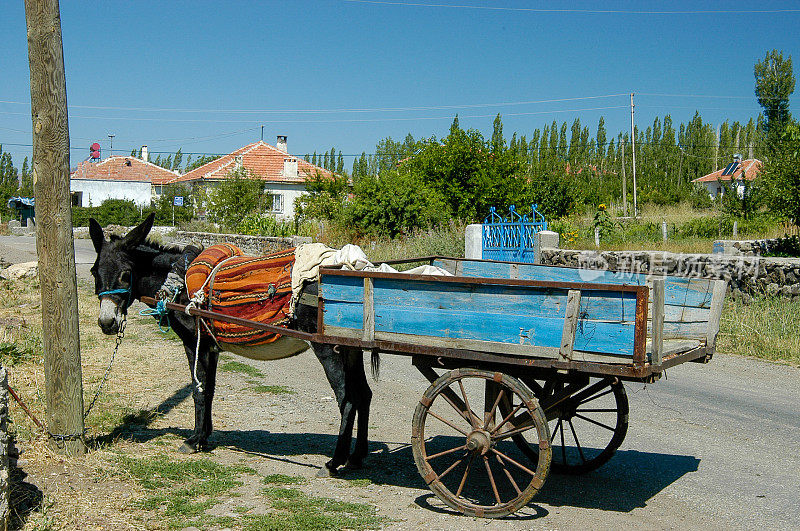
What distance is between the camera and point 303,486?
5438 mm

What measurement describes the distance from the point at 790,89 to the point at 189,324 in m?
53.0

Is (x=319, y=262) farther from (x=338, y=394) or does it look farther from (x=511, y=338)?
(x=511, y=338)

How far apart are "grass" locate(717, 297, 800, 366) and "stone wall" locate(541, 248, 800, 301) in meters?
0.41

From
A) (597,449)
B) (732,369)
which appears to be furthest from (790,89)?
(597,449)

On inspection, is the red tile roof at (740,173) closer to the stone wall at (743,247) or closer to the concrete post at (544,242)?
the stone wall at (743,247)

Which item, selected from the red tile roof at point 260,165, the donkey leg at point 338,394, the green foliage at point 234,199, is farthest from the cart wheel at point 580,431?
the red tile roof at point 260,165

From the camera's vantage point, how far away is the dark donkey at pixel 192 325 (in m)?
5.70

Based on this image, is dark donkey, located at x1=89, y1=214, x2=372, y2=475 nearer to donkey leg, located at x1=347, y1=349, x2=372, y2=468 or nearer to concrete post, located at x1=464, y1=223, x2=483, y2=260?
donkey leg, located at x1=347, y1=349, x2=372, y2=468

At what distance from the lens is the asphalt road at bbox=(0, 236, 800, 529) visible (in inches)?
191

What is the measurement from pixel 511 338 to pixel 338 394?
1.73 metres

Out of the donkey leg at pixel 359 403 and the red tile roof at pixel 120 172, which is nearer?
the donkey leg at pixel 359 403

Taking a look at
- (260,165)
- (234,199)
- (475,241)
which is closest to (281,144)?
(260,165)

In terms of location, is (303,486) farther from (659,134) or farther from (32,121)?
(659,134)

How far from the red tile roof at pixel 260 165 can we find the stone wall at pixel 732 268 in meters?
39.1
